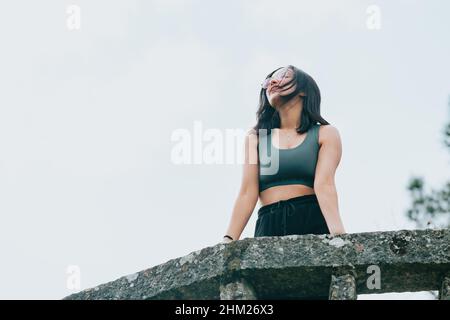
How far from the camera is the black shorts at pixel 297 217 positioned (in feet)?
19.0

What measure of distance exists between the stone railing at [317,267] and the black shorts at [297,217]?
31.6 inches

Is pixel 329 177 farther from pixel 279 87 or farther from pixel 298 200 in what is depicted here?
pixel 279 87

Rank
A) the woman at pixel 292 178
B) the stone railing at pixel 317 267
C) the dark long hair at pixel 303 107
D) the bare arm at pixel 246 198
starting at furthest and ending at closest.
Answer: the dark long hair at pixel 303 107
the bare arm at pixel 246 198
the woman at pixel 292 178
the stone railing at pixel 317 267

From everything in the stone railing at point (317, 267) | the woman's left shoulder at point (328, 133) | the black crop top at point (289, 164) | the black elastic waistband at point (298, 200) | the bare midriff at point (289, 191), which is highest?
the woman's left shoulder at point (328, 133)

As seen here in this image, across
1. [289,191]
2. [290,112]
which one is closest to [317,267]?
[289,191]

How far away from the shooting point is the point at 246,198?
5895 mm

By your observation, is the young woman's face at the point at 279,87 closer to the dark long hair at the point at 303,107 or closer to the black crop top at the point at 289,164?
the dark long hair at the point at 303,107

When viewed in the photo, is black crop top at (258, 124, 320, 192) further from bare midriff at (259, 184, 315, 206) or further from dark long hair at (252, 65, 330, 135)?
dark long hair at (252, 65, 330, 135)

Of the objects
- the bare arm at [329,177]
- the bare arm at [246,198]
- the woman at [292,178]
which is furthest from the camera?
the bare arm at [246,198]

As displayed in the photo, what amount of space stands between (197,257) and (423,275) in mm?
1202

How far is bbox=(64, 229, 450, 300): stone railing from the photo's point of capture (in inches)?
190

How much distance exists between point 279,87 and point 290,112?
0.18 m

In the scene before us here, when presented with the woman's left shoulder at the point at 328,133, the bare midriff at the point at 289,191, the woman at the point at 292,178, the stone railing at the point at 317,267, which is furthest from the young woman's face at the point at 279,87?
the stone railing at the point at 317,267
